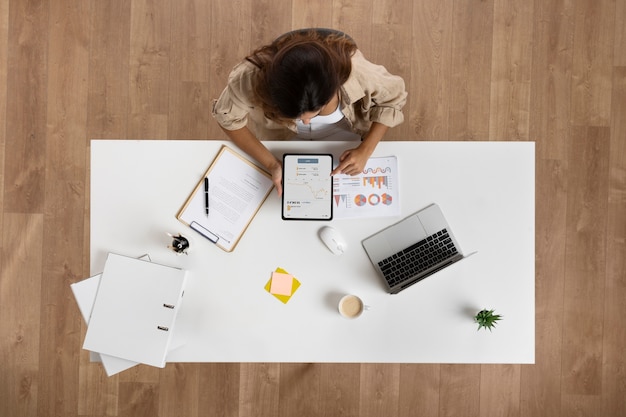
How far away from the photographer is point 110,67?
2078 millimetres

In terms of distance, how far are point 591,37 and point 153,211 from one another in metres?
2.03

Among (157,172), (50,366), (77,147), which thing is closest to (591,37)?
(157,172)

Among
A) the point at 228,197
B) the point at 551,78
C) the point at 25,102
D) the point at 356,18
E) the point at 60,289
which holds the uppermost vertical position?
the point at 356,18

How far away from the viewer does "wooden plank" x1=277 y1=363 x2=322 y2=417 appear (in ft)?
6.65

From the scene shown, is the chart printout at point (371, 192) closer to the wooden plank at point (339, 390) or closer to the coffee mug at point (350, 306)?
the coffee mug at point (350, 306)

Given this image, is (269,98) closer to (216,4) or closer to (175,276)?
(175,276)

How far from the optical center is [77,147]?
2.08 metres

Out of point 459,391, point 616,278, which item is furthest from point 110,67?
point 616,278

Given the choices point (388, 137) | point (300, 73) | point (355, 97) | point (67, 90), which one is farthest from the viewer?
point (67, 90)

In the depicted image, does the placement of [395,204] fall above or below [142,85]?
below

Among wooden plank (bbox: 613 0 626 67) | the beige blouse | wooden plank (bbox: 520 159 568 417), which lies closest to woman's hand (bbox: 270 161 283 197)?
the beige blouse

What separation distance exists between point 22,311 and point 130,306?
1.17 m

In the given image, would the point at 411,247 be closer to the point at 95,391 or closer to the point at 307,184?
the point at 307,184

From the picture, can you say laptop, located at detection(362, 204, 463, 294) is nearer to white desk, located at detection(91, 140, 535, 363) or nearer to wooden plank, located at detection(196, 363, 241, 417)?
white desk, located at detection(91, 140, 535, 363)
